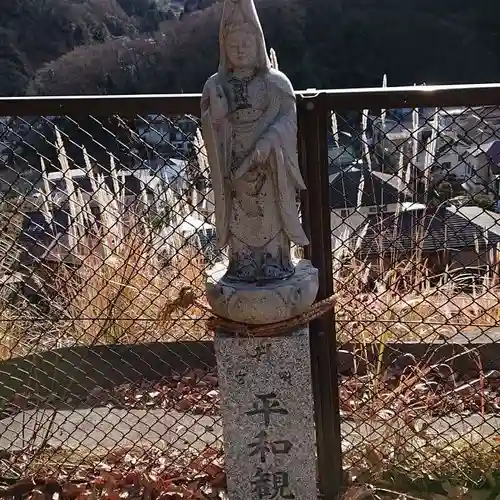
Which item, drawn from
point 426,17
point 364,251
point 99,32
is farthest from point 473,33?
point 364,251

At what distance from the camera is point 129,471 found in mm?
2930

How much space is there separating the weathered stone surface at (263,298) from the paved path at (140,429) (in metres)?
1.06

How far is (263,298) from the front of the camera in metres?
1.91

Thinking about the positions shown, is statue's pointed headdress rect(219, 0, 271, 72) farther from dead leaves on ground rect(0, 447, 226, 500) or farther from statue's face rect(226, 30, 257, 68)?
dead leaves on ground rect(0, 447, 226, 500)

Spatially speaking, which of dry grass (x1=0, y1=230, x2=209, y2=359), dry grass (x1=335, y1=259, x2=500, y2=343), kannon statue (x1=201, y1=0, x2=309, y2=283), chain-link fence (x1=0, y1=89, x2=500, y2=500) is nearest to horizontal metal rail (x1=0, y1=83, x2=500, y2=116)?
chain-link fence (x1=0, y1=89, x2=500, y2=500)

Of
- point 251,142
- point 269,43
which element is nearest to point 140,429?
point 251,142

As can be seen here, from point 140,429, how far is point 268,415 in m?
1.28

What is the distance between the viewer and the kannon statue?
71.7 inches

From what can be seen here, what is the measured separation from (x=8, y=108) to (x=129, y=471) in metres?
1.63

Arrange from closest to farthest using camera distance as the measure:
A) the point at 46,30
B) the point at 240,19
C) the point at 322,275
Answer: the point at 240,19
the point at 322,275
the point at 46,30

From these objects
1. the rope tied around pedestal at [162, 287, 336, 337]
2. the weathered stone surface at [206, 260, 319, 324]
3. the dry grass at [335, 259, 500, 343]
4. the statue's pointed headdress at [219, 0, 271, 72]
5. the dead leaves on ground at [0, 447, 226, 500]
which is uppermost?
the statue's pointed headdress at [219, 0, 271, 72]

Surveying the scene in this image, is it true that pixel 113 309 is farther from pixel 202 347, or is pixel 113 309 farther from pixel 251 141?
pixel 251 141

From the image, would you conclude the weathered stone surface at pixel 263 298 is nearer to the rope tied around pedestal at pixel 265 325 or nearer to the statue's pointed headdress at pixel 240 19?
the rope tied around pedestal at pixel 265 325

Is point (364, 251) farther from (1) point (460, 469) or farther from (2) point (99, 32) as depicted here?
(2) point (99, 32)
